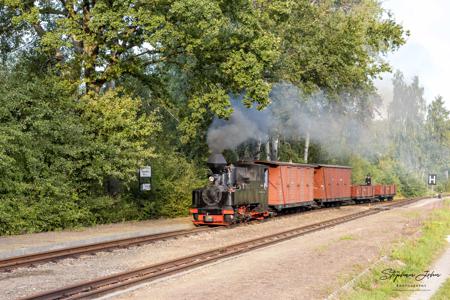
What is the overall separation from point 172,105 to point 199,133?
6720mm

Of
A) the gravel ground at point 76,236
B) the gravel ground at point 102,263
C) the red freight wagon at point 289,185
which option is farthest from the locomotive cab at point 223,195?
the red freight wagon at point 289,185

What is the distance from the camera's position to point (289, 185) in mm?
26859

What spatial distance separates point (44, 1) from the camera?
22.4m

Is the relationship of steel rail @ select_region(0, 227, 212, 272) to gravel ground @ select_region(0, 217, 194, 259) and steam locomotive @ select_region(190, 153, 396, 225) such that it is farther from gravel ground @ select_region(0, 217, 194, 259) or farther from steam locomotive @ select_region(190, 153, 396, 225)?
steam locomotive @ select_region(190, 153, 396, 225)

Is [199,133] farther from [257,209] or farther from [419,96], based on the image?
[419,96]

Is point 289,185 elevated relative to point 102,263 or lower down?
elevated

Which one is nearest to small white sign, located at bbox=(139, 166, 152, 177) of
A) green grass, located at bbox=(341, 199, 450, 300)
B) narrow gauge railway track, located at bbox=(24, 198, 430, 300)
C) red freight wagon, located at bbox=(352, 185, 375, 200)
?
narrow gauge railway track, located at bbox=(24, 198, 430, 300)

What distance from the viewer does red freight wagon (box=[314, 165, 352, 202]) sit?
109ft

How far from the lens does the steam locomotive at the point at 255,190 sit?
21.6 metres

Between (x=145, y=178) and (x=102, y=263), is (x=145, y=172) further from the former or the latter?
(x=102, y=263)

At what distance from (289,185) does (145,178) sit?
6.89m

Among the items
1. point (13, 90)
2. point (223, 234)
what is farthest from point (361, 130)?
point (13, 90)

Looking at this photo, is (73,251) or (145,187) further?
(145,187)

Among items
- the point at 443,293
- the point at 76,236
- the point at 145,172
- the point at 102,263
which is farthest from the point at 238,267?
the point at 145,172
